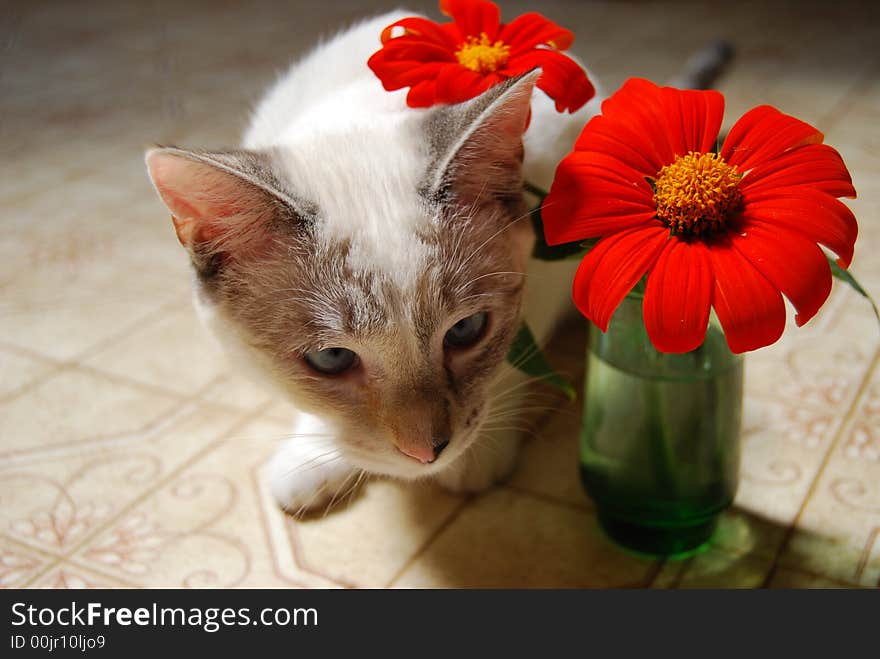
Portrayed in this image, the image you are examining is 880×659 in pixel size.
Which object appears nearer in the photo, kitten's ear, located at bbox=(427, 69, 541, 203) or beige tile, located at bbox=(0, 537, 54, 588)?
kitten's ear, located at bbox=(427, 69, 541, 203)

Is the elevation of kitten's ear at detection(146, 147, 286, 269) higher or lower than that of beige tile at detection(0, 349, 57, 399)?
higher

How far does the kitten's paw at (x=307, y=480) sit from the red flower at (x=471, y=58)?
0.54 meters

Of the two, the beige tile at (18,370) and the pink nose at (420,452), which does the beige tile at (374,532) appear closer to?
the pink nose at (420,452)

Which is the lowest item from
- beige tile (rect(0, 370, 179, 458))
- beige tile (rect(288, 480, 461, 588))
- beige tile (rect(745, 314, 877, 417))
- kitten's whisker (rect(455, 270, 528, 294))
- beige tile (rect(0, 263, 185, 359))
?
beige tile (rect(0, 263, 185, 359))

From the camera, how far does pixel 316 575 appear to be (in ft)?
3.85

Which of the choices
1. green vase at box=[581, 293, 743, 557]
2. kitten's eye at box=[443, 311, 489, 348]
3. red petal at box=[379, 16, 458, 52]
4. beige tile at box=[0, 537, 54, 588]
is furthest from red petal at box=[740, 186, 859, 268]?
beige tile at box=[0, 537, 54, 588]

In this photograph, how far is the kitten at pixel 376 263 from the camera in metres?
0.93

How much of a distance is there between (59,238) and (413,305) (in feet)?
4.91

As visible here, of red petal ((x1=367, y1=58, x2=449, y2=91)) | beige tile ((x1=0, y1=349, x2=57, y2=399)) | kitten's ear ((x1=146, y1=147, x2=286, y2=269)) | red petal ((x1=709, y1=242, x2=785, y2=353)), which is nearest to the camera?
red petal ((x1=709, y1=242, x2=785, y2=353))

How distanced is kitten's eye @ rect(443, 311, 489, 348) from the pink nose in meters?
0.13

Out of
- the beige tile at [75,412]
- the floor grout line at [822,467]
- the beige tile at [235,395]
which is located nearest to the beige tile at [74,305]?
the beige tile at [75,412]

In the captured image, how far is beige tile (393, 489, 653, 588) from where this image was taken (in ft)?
3.78

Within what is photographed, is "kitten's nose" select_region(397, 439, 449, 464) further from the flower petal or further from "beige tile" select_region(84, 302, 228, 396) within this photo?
"beige tile" select_region(84, 302, 228, 396)

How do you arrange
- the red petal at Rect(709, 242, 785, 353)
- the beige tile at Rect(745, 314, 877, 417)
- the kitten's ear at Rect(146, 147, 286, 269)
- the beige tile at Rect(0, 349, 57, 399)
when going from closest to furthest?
1. the red petal at Rect(709, 242, 785, 353)
2. the kitten's ear at Rect(146, 147, 286, 269)
3. the beige tile at Rect(745, 314, 877, 417)
4. the beige tile at Rect(0, 349, 57, 399)
